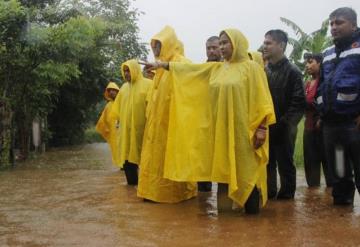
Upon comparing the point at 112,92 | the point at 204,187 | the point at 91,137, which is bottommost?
the point at 91,137

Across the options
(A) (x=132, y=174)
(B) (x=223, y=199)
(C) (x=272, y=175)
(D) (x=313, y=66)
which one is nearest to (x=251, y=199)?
(B) (x=223, y=199)

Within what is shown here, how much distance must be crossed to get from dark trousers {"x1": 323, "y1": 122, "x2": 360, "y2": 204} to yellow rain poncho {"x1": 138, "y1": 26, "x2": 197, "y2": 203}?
1.70m

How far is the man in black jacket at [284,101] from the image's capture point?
612cm

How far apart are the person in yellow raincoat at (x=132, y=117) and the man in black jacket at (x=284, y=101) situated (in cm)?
197

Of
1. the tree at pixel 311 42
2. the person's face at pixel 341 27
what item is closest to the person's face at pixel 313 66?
the person's face at pixel 341 27

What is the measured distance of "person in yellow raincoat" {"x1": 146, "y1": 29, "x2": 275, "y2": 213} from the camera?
5188mm

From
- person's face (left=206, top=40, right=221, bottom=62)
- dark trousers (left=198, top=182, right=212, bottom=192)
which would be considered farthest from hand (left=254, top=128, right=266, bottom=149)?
dark trousers (left=198, top=182, right=212, bottom=192)

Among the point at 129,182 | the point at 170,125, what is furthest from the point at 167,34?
the point at 129,182

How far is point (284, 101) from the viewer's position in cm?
616

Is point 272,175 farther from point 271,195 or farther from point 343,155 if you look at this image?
point 343,155

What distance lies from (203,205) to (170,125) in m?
0.97

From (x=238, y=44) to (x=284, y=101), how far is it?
1161 millimetres

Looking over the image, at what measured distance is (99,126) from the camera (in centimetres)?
1053

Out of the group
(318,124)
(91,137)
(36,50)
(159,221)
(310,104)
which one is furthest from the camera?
(91,137)
